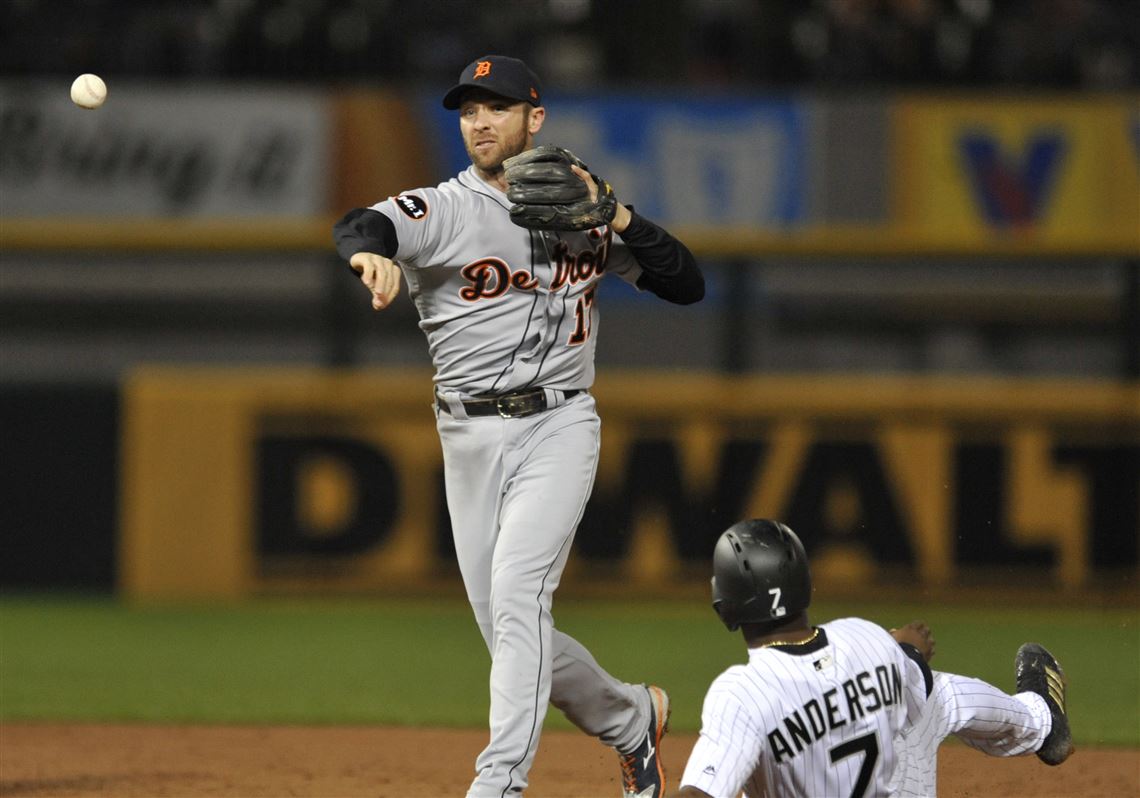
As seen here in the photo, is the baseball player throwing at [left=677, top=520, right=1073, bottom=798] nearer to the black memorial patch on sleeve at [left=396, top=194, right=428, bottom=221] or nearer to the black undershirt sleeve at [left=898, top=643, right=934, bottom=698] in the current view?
the black undershirt sleeve at [left=898, top=643, right=934, bottom=698]

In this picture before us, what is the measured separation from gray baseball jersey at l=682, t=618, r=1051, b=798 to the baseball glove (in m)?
1.36

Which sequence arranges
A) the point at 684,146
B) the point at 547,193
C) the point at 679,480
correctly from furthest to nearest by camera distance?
the point at 684,146 < the point at 679,480 < the point at 547,193

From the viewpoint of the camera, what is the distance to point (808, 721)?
328 centimetres

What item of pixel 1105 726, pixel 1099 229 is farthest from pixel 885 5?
pixel 1105 726

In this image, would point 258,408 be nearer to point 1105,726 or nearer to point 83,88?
point 83,88

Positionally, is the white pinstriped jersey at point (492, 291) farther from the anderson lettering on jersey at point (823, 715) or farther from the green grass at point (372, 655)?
the green grass at point (372, 655)

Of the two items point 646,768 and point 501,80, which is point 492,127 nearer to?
point 501,80

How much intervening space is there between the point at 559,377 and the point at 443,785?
148 cm

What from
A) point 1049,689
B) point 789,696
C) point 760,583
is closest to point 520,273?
point 760,583

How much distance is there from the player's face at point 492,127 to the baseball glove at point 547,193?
0.15 meters

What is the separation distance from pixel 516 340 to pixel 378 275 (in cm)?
56

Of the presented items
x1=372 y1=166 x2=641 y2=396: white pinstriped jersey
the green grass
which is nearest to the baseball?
x1=372 y1=166 x2=641 y2=396: white pinstriped jersey

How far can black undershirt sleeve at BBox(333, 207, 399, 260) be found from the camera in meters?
4.08

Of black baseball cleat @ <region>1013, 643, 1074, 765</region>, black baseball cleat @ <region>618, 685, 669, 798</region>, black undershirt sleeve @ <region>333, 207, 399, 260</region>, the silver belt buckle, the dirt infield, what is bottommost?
the dirt infield
